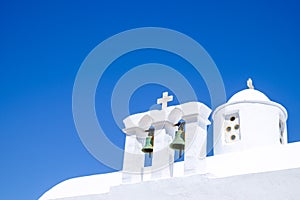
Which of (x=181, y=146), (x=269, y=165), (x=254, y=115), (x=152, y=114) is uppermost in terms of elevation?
(x=254, y=115)

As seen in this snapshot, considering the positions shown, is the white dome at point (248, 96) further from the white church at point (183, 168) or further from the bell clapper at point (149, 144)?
the bell clapper at point (149, 144)

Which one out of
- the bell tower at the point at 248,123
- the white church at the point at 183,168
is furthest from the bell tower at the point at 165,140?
the bell tower at the point at 248,123

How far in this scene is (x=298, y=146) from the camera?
6953 millimetres

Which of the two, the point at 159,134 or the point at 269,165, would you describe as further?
the point at 159,134

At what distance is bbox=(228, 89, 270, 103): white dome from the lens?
11.1m

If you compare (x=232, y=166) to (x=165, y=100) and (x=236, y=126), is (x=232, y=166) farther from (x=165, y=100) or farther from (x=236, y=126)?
(x=236, y=126)

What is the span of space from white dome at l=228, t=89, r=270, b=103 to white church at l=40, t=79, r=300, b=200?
11.0 ft

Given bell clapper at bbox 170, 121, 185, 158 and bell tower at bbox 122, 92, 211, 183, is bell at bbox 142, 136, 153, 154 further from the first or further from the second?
bell clapper at bbox 170, 121, 185, 158

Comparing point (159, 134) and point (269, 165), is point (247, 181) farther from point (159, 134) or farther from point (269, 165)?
point (159, 134)

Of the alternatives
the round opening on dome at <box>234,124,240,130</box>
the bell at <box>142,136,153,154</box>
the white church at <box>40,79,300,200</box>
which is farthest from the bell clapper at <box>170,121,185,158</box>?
the round opening on dome at <box>234,124,240,130</box>

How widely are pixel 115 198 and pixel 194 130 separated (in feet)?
5.64

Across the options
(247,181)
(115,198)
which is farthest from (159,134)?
(247,181)

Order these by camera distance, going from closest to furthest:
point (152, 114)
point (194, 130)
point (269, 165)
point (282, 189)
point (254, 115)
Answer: point (282, 189), point (269, 165), point (194, 130), point (152, 114), point (254, 115)

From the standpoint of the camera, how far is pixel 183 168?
7.70 meters
